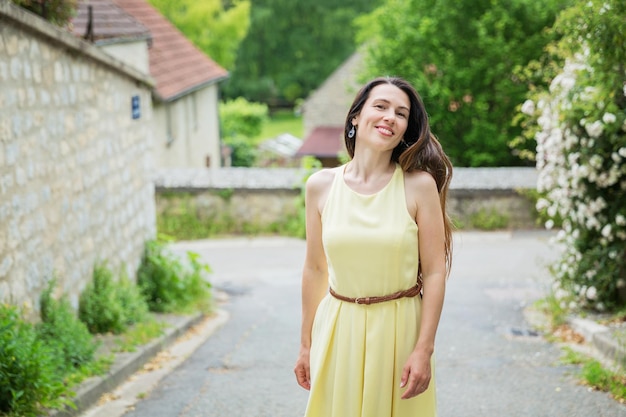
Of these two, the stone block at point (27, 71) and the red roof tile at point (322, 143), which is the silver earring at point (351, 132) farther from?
the red roof tile at point (322, 143)

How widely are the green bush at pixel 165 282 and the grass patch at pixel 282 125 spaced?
47.9 m

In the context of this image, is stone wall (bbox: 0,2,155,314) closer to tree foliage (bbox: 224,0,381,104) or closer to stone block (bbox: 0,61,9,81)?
stone block (bbox: 0,61,9,81)

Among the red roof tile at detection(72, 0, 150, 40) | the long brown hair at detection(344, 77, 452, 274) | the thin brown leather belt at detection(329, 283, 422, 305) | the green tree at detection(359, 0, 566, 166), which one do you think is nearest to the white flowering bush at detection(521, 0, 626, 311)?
the long brown hair at detection(344, 77, 452, 274)

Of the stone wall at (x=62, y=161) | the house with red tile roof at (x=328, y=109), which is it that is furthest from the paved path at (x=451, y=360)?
the house with red tile roof at (x=328, y=109)

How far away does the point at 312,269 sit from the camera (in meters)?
3.36

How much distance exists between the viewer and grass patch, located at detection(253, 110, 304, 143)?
6012 cm

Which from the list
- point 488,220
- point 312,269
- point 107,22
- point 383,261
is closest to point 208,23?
point 107,22

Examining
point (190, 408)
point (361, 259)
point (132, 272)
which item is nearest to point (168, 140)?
point (132, 272)

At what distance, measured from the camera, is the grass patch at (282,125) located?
60125mm

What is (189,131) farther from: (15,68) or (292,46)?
(292,46)

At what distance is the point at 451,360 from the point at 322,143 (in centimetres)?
3091

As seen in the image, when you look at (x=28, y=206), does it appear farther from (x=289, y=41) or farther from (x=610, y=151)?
(x=289, y=41)

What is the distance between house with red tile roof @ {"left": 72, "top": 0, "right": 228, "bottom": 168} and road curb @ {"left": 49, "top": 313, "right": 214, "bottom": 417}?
9426mm

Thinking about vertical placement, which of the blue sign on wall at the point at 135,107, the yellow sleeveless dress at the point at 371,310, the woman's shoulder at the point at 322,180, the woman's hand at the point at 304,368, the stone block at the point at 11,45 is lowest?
the woman's hand at the point at 304,368
